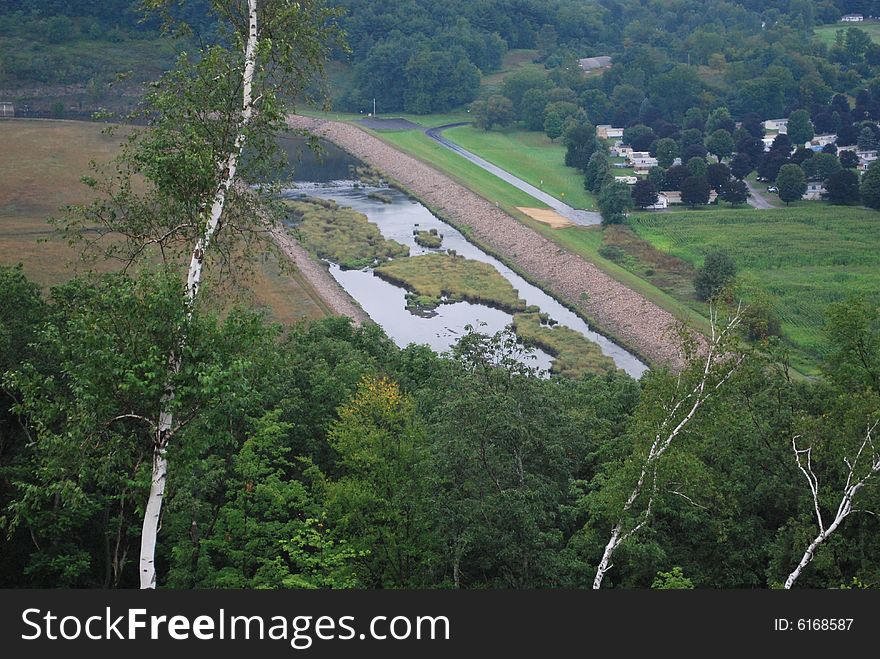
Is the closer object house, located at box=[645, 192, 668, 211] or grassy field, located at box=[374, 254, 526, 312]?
grassy field, located at box=[374, 254, 526, 312]

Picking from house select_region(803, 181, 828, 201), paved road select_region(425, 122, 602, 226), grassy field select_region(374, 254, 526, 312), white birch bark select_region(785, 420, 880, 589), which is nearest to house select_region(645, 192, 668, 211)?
paved road select_region(425, 122, 602, 226)

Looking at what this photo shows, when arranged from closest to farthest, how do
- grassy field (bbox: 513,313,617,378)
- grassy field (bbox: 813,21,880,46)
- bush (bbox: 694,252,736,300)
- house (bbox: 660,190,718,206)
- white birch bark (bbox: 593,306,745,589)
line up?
white birch bark (bbox: 593,306,745,589), grassy field (bbox: 513,313,617,378), bush (bbox: 694,252,736,300), house (bbox: 660,190,718,206), grassy field (bbox: 813,21,880,46)

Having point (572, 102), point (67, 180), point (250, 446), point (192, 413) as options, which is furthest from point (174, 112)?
point (572, 102)

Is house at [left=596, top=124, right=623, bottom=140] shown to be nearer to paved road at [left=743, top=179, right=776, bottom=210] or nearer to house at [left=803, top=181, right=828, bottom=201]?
paved road at [left=743, top=179, right=776, bottom=210]

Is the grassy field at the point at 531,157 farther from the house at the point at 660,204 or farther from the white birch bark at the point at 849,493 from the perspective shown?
the white birch bark at the point at 849,493

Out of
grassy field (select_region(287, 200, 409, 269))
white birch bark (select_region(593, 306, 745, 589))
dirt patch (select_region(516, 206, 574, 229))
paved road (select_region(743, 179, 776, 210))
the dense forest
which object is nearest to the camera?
the dense forest

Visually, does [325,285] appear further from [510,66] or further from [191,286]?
[510,66]

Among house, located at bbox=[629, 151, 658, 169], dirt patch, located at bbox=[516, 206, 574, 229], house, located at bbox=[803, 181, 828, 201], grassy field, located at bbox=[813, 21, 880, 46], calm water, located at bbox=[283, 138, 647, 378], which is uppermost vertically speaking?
grassy field, located at bbox=[813, 21, 880, 46]

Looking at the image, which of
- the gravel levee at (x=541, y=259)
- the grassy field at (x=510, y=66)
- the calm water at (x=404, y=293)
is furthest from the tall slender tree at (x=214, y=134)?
the grassy field at (x=510, y=66)
